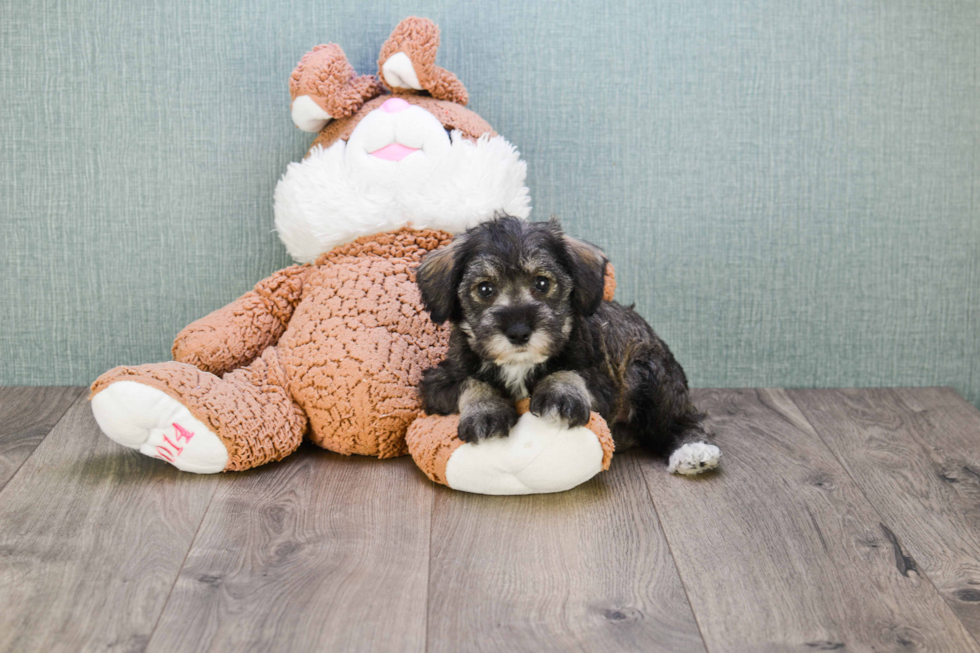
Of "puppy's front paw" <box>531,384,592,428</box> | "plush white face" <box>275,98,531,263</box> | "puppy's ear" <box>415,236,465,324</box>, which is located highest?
"plush white face" <box>275,98,531,263</box>

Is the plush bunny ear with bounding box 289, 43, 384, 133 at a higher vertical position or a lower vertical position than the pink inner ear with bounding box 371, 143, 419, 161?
higher

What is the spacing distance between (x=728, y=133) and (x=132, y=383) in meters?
1.96

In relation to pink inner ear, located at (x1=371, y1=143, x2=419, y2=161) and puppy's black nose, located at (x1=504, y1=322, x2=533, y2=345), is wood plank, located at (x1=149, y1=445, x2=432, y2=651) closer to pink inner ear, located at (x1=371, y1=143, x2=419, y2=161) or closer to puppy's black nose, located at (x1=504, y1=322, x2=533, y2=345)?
puppy's black nose, located at (x1=504, y1=322, x2=533, y2=345)

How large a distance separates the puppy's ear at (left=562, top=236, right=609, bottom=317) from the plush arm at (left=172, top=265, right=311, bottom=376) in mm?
929

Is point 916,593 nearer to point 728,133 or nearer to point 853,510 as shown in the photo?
point 853,510

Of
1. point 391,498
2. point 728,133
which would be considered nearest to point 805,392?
point 728,133

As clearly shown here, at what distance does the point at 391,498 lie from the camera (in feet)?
7.35

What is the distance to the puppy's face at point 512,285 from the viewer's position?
79.6 inches

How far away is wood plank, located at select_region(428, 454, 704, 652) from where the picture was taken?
167cm

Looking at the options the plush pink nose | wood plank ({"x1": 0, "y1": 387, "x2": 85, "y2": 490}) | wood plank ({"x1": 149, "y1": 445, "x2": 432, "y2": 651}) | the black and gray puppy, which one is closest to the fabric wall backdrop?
wood plank ({"x1": 0, "y1": 387, "x2": 85, "y2": 490})

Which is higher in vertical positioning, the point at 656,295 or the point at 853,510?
the point at 656,295

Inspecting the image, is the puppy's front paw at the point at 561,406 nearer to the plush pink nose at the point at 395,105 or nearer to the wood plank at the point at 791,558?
the wood plank at the point at 791,558

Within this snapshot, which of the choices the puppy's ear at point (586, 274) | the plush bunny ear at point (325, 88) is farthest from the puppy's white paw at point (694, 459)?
the plush bunny ear at point (325, 88)

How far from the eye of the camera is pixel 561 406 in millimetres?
2102
